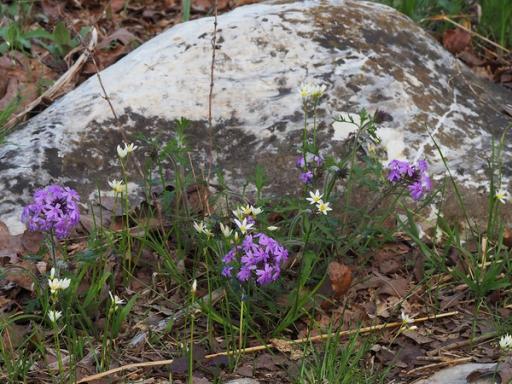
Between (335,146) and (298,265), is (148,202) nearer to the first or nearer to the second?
(298,265)

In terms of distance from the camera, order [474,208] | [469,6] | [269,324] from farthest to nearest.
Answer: [469,6], [474,208], [269,324]

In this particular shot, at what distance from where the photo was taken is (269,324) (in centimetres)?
291

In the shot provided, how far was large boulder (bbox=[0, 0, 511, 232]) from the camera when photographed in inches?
140

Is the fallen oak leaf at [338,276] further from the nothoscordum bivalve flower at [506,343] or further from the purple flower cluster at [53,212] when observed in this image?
the purple flower cluster at [53,212]

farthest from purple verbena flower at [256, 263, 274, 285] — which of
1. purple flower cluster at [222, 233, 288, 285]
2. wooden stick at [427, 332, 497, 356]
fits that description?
wooden stick at [427, 332, 497, 356]

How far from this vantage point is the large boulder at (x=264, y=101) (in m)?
3.55

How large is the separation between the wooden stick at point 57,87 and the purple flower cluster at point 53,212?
1.42m

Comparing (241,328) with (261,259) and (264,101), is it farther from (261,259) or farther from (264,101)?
(264,101)

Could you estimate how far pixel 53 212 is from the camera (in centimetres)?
258

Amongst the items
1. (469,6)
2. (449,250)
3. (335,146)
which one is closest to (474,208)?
(449,250)

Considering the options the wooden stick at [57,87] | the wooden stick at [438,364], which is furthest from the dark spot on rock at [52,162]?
the wooden stick at [438,364]

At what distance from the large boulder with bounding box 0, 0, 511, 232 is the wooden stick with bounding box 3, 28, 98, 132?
30 centimetres

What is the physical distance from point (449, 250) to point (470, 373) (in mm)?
782


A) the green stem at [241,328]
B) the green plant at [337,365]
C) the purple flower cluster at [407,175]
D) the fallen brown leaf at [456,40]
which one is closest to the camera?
the green plant at [337,365]
